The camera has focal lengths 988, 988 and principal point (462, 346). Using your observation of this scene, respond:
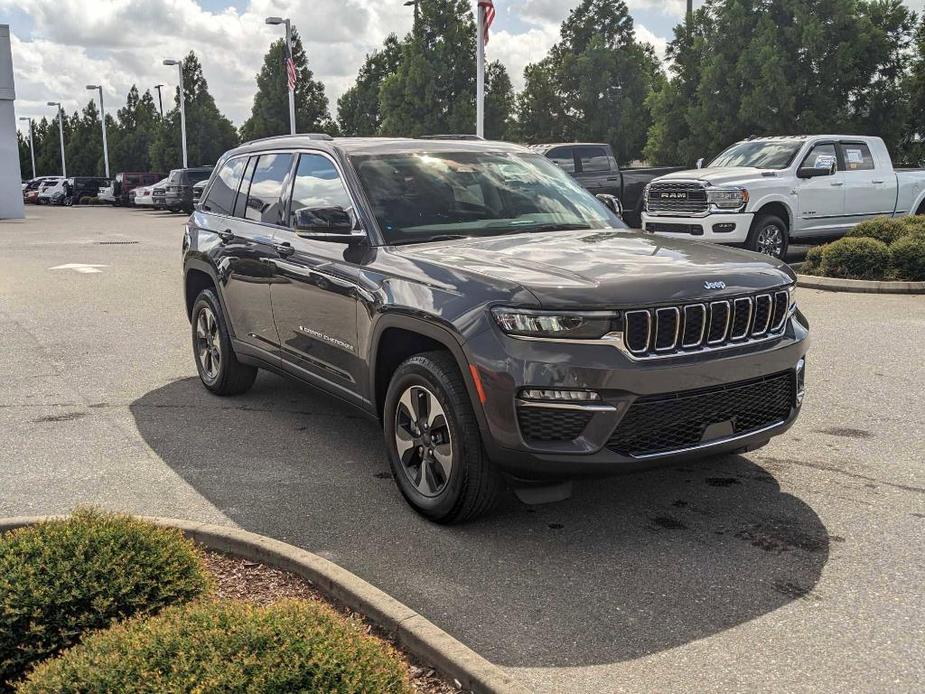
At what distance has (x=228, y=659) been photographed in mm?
2564

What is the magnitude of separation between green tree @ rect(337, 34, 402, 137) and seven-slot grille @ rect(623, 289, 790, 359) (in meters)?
49.2

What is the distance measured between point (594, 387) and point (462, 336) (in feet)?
2.04

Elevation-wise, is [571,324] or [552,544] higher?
[571,324]

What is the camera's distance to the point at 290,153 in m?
6.16

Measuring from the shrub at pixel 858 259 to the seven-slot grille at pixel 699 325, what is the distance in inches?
357

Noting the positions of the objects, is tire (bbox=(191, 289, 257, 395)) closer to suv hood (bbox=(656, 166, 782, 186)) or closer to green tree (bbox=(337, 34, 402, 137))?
suv hood (bbox=(656, 166, 782, 186))

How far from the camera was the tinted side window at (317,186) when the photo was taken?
214 inches

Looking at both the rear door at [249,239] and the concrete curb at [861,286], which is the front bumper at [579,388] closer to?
the rear door at [249,239]

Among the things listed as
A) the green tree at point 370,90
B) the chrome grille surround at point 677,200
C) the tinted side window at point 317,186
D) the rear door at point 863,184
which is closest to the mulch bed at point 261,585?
the tinted side window at point 317,186

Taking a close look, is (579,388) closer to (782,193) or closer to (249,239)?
(249,239)

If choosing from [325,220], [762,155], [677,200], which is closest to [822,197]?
[762,155]

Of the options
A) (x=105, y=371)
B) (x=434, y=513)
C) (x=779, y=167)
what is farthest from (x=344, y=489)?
(x=779, y=167)

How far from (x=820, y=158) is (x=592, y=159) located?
756 centimetres

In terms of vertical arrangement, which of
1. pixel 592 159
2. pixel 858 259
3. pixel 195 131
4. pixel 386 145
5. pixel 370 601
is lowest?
pixel 370 601
